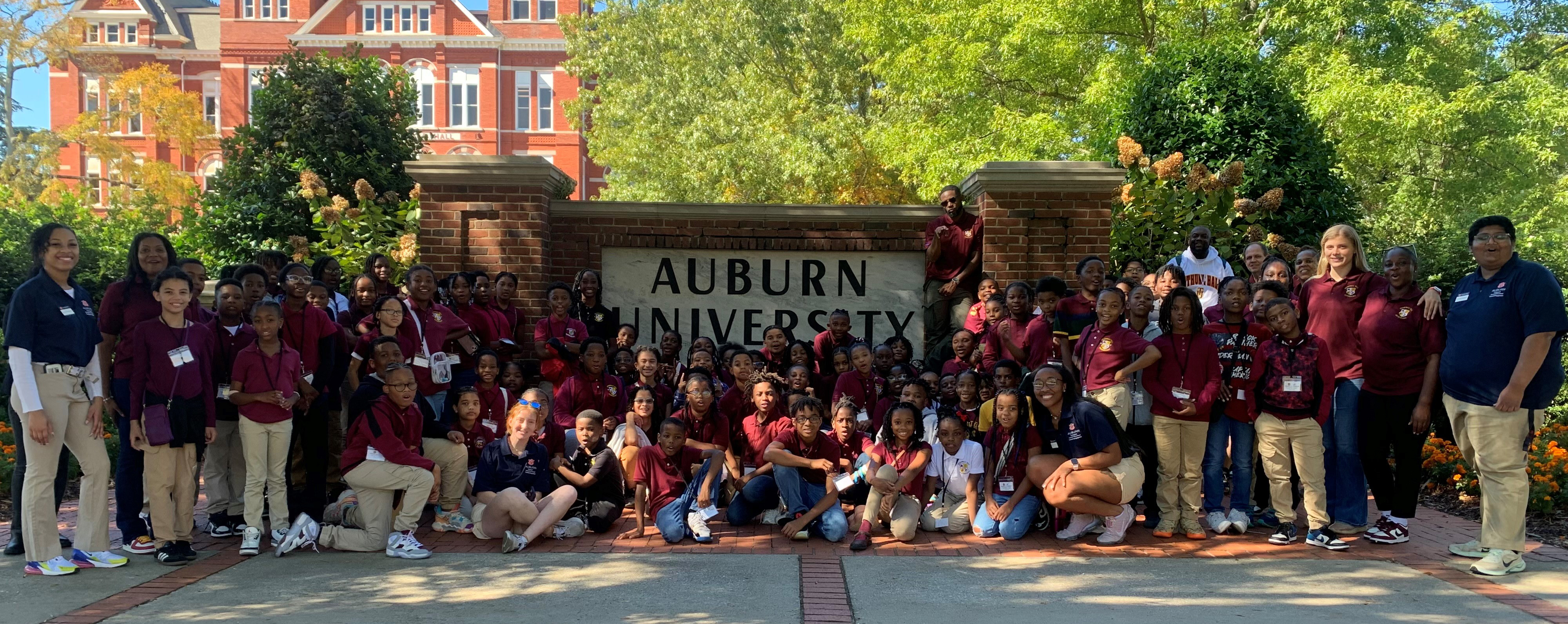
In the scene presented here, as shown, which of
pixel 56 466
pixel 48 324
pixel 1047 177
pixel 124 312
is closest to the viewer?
pixel 48 324

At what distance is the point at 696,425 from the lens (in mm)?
7074

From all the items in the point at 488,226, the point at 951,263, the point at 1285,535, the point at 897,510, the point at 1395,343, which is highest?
the point at 488,226

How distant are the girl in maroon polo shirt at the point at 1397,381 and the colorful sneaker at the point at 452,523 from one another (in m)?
5.23

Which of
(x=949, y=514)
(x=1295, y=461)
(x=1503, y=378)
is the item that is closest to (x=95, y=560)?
(x=949, y=514)

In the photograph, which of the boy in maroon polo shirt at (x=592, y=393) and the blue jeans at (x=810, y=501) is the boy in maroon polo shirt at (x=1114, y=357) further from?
the boy in maroon polo shirt at (x=592, y=393)

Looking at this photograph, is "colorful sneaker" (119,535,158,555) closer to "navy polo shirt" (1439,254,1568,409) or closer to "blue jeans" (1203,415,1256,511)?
"blue jeans" (1203,415,1256,511)

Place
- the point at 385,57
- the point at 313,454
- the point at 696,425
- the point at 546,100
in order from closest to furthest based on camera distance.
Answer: the point at 313,454 < the point at 696,425 < the point at 385,57 < the point at 546,100

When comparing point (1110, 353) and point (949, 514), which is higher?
point (1110, 353)

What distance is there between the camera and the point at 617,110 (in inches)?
1131

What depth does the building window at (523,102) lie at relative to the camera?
45.1m

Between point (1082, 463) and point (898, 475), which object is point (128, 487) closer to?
point (898, 475)

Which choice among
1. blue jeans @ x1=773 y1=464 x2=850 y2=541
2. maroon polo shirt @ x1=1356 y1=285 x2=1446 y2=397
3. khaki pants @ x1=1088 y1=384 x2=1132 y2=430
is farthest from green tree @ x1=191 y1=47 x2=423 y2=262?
maroon polo shirt @ x1=1356 y1=285 x2=1446 y2=397

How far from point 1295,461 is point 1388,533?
2.09 ft

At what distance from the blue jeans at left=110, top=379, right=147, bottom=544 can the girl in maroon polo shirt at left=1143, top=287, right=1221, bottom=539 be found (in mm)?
5647
